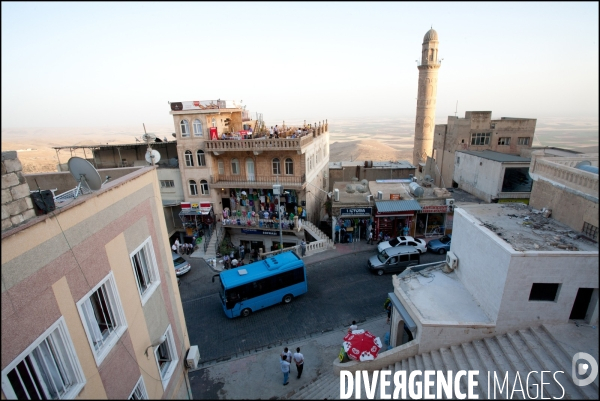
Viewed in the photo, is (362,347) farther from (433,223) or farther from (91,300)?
(433,223)

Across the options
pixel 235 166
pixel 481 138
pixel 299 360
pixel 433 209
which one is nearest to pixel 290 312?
pixel 299 360

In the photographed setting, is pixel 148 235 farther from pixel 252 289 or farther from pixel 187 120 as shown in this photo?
pixel 187 120

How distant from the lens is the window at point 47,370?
173 inches

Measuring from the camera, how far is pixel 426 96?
143 ft

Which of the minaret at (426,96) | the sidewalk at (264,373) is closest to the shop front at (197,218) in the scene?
the sidewalk at (264,373)

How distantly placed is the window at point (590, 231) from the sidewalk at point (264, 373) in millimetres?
8310

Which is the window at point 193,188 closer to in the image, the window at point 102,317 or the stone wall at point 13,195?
the window at point 102,317

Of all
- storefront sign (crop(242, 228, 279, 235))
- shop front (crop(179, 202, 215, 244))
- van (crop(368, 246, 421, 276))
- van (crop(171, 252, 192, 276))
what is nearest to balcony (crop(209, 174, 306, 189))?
shop front (crop(179, 202, 215, 244))

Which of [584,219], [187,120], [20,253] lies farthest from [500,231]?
[187,120]

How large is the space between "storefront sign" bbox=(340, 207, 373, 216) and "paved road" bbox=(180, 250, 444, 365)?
400 centimetres

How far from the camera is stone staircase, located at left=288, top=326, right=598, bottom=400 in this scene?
7.95 meters

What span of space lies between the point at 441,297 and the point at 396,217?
452 inches

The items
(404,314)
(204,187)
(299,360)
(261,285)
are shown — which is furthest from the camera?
(204,187)

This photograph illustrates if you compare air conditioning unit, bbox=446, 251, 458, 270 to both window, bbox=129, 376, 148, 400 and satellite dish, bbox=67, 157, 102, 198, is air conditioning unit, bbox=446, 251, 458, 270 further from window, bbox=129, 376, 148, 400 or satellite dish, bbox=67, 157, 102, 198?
satellite dish, bbox=67, 157, 102, 198
